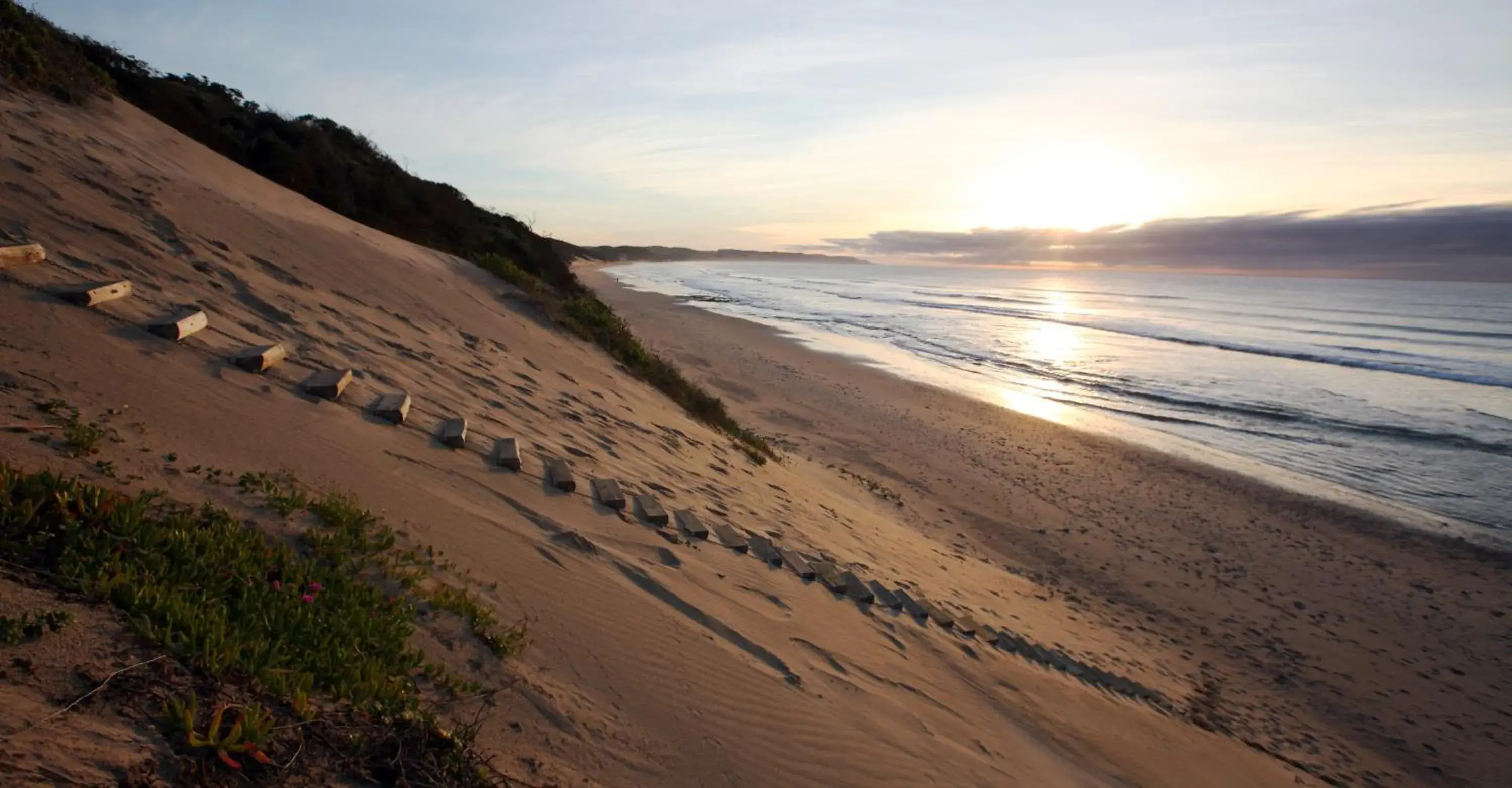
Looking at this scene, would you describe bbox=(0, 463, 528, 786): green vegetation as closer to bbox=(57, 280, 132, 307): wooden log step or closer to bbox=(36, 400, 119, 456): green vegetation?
bbox=(36, 400, 119, 456): green vegetation

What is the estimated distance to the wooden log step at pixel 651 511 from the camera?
546cm

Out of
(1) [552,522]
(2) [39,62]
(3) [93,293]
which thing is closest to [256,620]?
(1) [552,522]

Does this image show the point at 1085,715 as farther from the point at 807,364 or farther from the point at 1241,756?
the point at 807,364

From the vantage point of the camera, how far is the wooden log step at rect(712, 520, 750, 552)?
5.74 meters

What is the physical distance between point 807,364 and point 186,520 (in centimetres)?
2211

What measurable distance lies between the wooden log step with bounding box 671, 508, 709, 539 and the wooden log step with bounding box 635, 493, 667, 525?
0.16 metres

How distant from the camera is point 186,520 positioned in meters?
3.10

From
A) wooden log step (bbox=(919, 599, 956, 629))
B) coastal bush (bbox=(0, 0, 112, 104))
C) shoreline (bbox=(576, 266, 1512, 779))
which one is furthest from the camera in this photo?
coastal bush (bbox=(0, 0, 112, 104))

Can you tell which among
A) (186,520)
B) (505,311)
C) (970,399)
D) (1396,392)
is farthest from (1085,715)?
(1396,392)

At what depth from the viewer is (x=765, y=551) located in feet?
19.4

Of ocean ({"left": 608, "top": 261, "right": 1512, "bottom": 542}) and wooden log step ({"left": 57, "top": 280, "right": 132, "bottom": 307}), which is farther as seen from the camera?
ocean ({"left": 608, "top": 261, "right": 1512, "bottom": 542})

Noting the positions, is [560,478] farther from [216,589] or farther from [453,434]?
[216,589]

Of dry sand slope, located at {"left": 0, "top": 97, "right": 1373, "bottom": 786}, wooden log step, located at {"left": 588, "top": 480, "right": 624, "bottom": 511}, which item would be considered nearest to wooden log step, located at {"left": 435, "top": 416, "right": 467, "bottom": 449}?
dry sand slope, located at {"left": 0, "top": 97, "right": 1373, "bottom": 786}

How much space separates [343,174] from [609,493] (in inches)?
557
